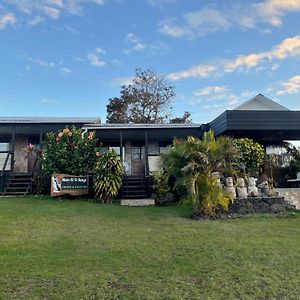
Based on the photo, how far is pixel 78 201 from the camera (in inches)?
518

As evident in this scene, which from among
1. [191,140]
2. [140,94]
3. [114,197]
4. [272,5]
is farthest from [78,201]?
[140,94]

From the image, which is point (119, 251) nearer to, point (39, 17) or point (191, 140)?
point (191, 140)

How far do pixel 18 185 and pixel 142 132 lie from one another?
6.12m

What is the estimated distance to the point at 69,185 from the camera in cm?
1371

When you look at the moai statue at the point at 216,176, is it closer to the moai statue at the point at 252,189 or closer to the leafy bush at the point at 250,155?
the moai statue at the point at 252,189

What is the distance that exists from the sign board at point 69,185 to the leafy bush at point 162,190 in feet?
8.91

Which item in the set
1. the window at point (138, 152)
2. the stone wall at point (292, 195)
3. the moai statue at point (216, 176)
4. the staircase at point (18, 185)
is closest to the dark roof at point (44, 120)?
the staircase at point (18, 185)

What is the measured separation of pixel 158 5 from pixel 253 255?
34.1 feet

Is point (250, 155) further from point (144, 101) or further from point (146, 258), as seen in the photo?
point (144, 101)

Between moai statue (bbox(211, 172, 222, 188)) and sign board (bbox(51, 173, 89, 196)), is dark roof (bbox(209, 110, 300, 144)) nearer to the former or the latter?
moai statue (bbox(211, 172, 222, 188))

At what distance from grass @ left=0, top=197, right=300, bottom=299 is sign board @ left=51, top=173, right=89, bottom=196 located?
3832mm

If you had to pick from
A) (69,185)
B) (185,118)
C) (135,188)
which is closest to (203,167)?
(135,188)

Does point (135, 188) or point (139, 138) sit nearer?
point (135, 188)

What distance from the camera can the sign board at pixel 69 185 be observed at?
13.5m
